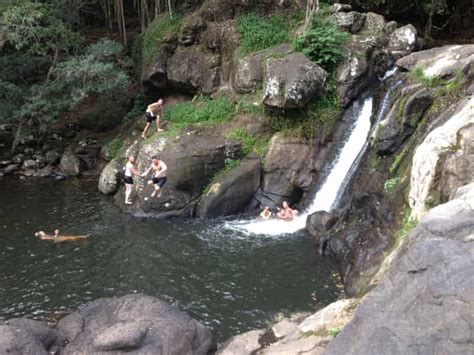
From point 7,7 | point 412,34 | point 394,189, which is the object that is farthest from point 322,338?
point 7,7

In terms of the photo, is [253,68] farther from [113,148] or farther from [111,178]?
[113,148]

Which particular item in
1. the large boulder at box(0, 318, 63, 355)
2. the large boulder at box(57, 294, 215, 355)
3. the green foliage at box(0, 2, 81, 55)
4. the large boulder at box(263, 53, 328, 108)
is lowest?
the large boulder at box(57, 294, 215, 355)

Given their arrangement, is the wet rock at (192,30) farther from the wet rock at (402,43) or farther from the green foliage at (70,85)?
the wet rock at (402,43)

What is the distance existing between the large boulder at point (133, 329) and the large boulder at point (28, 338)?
0.90 feet

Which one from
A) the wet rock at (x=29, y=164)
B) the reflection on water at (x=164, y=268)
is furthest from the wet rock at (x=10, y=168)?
the reflection on water at (x=164, y=268)

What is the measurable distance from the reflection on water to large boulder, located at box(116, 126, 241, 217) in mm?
675

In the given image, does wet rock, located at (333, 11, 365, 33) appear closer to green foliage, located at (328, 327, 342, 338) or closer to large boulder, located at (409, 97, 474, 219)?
large boulder, located at (409, 97, 474, 219)

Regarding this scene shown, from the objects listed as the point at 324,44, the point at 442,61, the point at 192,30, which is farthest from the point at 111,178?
the point at 442,61

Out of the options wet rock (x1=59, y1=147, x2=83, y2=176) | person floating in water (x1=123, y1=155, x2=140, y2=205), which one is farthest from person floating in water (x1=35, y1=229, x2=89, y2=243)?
wet rock (x1=59, y1=147, x2=83, y2=176)

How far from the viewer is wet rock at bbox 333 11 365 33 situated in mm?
19453

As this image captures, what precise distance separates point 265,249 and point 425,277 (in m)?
8.22

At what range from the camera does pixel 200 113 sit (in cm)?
1942

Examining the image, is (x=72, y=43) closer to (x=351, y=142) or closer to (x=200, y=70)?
(x=200, y=70)

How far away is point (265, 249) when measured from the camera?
14.3 meters
